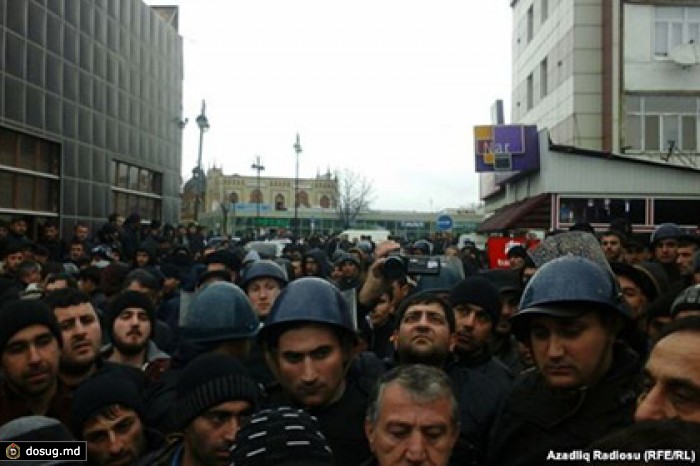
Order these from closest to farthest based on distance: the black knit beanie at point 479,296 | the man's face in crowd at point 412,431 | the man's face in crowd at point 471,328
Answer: the man's face in crowd at point 412,431
the man's face in crowd at point 471,328
the black knit beanie at point 479,296

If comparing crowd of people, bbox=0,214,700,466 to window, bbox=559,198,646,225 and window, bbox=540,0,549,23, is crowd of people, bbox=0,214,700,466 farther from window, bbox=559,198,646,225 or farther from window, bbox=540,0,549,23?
window, bbox=540,0,549,23

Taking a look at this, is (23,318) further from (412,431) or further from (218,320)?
(412,431)

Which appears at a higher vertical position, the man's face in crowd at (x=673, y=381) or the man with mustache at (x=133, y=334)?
the man's face in crowd at (x=673, y=381)

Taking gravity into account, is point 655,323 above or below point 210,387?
above

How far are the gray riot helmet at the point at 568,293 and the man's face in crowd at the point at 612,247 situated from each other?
4.83 m

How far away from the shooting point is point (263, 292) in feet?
21.2

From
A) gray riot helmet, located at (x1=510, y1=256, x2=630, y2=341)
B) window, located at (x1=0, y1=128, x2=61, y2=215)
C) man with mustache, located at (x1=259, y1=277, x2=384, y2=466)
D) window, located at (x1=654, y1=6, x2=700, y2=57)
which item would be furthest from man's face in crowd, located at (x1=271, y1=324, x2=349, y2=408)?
window, located at (x1=654, y1=6, x2=700, y2=57)

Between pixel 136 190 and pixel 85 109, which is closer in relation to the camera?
pixel 85 109

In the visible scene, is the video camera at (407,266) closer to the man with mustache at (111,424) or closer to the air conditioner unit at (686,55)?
the man with mustache at (111,424)

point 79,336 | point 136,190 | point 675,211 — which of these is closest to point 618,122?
point 675,211

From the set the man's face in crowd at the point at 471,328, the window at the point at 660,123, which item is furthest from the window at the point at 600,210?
the man's face in crowd at the point at 471,328

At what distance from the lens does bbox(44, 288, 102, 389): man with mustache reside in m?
5.20

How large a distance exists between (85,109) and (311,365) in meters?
18.6

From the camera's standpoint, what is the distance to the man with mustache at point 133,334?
→ 18.5 ft
